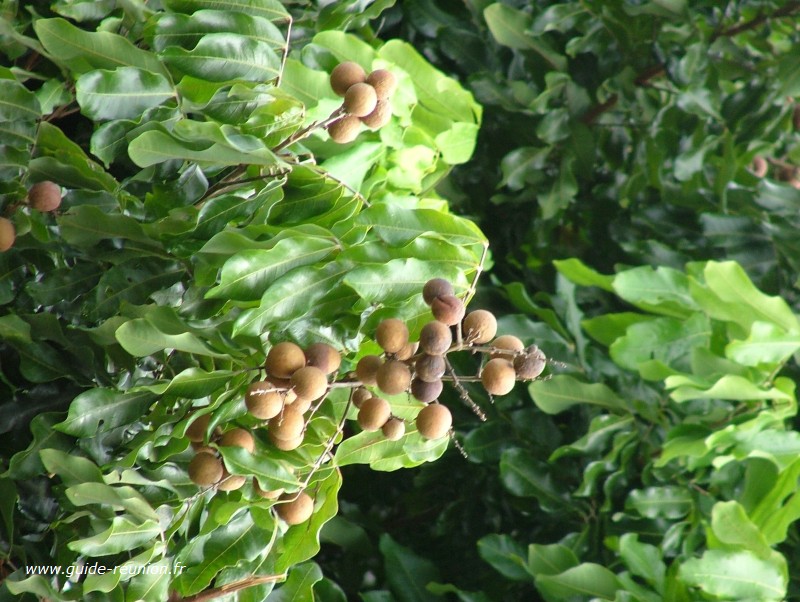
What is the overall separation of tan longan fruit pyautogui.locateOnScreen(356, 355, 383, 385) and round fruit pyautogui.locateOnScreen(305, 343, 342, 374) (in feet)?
0.07

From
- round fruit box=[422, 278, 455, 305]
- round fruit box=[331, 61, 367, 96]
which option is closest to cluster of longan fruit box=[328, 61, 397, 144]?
round fruit box=[331, 61, 367, 96]

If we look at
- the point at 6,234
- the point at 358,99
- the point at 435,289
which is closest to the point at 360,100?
the point at 358,99

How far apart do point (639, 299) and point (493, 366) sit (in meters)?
0.43

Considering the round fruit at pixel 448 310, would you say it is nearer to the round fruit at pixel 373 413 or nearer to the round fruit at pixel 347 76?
the round fruit at pixel 373 413

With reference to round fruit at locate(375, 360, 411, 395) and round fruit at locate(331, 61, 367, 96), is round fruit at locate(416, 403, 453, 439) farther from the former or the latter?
round fruit at locate(331, 61, 367, 96)

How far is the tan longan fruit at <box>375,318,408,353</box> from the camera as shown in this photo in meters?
0.51

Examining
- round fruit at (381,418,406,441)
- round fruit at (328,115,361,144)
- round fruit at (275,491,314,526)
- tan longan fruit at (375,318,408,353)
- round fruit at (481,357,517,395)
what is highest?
round fruit at (328,115,361,144)

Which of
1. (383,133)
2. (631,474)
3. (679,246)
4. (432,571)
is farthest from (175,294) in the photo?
(679,246)

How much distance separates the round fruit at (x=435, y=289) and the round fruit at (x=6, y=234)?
30 centimetres

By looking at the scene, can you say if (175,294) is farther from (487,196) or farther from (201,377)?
(487,196)

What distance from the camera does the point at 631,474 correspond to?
98 cm

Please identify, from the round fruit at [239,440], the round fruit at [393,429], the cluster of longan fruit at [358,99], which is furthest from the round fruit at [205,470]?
the cluster of longan fruit at [358,99]

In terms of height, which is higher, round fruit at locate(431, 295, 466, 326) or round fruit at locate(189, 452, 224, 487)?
round fruit at locate(431, 295, 466, 326)

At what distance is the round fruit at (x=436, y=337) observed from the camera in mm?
504
